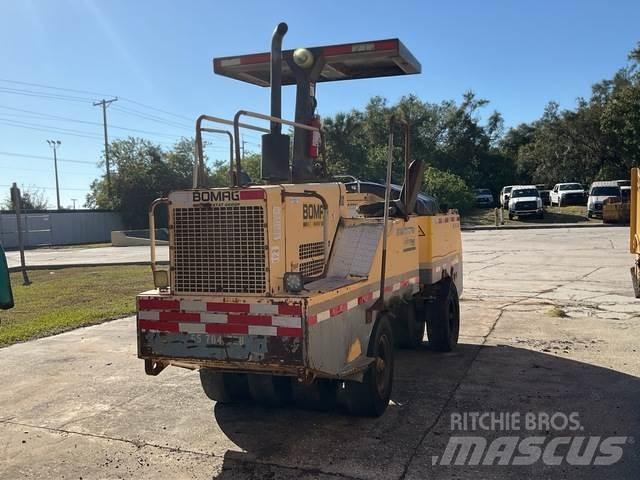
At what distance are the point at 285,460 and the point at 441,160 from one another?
47602mm

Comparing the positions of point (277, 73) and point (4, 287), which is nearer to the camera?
point (4, 287)

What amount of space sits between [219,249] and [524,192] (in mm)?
35021

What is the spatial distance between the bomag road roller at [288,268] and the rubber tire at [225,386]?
0.01 metres

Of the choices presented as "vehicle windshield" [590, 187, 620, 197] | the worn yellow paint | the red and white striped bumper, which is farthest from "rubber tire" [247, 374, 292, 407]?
"vehicle windshield" [590, 187, 620, 197]

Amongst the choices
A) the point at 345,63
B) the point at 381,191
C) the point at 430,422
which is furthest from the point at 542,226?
the point at 430,422

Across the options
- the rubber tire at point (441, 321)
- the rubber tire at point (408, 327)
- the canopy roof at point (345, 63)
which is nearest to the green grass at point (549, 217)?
the rubber tire at point (441, 321)

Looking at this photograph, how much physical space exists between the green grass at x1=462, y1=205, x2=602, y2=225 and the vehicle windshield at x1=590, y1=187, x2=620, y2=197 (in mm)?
1463

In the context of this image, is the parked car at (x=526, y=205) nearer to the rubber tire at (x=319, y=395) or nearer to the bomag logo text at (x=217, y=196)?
the rubber tire at (x=319, y=395)

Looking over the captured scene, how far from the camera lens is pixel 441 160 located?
5022cm

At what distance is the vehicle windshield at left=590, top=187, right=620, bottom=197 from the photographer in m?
32.9

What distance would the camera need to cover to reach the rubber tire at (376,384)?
5066 millimetres

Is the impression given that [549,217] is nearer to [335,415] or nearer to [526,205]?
[526,205]

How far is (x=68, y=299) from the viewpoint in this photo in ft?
43.2

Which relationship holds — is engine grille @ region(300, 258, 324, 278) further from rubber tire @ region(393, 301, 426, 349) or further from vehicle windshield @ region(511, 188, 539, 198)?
vehicle windshield @ region(511, 188, 539, 198)
